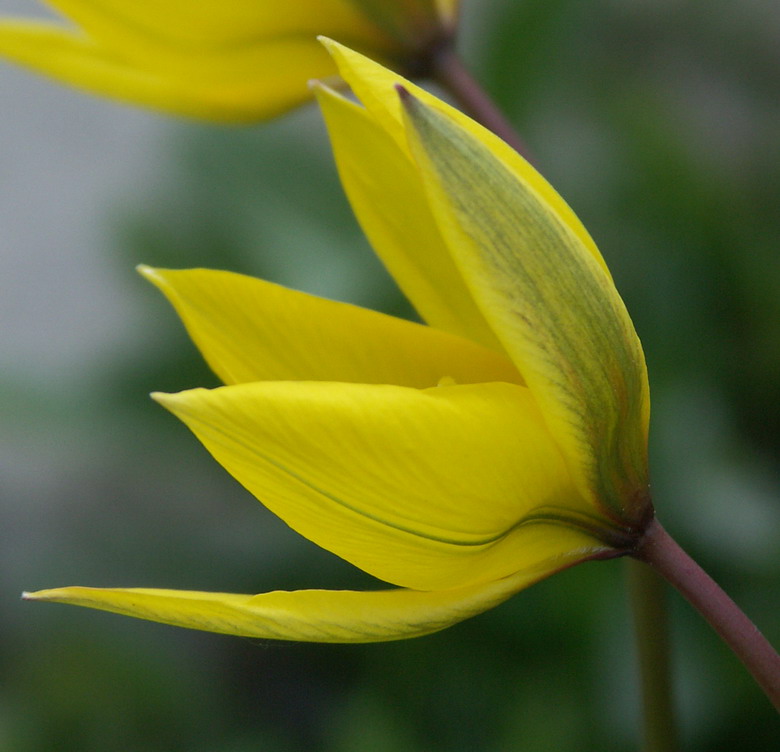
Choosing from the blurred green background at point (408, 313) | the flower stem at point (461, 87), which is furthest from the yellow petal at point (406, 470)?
the blurred green background at point (408, 313)

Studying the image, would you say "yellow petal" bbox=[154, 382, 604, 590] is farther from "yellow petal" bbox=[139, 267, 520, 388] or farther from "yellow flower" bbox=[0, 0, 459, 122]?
"yellow flower" bbox=[0, 0, 459, 122]

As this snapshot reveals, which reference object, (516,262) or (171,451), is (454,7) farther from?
(171,451)

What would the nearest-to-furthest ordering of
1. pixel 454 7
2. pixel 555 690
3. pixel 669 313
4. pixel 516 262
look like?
pixel 516 262 < pixel 454 7 < pixel 555 690 < pixel 669 313

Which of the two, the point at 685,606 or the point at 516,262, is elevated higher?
the point at 516,262

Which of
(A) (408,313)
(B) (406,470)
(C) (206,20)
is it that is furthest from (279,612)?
(A) (408,313)

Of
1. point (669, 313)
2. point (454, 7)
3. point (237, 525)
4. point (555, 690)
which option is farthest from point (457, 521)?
point (237, 525)

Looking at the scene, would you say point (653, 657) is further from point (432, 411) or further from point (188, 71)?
point (188, 71)

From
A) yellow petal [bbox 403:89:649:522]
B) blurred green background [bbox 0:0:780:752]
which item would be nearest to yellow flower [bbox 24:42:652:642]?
yellow petal [bbox 403:89:649:522]
